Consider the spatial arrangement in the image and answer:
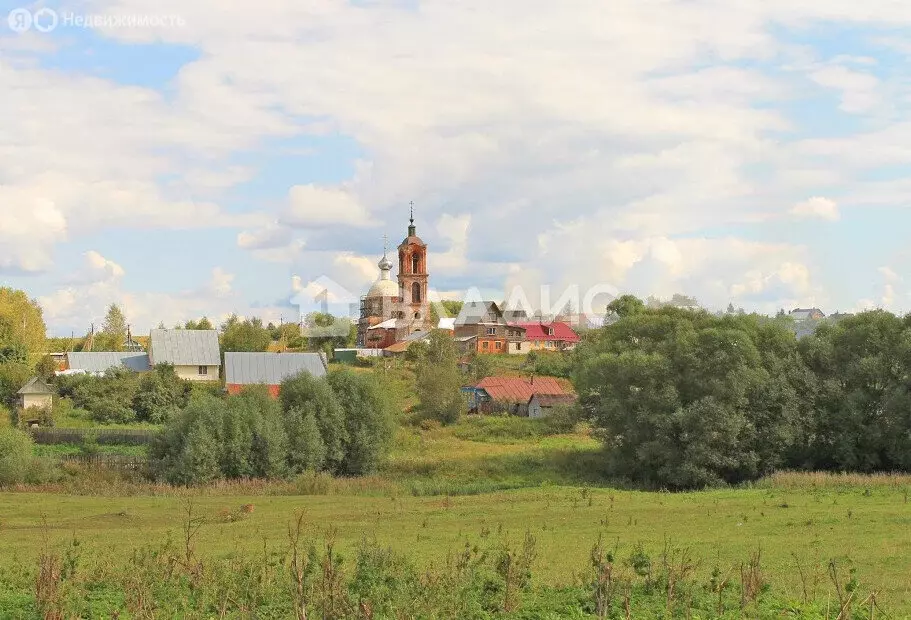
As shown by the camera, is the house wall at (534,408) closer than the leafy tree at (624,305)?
Yes

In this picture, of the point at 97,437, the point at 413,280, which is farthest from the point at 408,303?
the point at 97,437

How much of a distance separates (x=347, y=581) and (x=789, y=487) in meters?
29.6

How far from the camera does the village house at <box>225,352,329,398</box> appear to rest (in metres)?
85.9

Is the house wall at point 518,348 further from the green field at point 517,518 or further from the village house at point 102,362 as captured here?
the green field at point 517,518

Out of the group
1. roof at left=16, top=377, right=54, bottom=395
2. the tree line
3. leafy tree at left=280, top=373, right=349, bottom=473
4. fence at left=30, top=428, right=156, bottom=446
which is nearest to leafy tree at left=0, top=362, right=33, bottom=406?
roof at left=16, top=377, right=54, bottom=395

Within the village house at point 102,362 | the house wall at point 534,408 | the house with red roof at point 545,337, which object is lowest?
the house wall at point 534,408

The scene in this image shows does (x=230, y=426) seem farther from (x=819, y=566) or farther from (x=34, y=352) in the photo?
(x=34, y=352)

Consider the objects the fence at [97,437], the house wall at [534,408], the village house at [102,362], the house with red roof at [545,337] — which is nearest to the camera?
the fence at [97,437]

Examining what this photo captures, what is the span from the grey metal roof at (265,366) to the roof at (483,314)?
44.4m

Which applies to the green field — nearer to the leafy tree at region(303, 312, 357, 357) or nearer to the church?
the church

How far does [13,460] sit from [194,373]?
147ft

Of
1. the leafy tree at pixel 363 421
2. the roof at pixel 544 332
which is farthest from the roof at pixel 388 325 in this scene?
the leafy tree at pixel 363 421

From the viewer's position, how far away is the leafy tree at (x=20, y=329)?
3720 inches

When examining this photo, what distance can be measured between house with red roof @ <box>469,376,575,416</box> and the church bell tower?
45.6 metres
